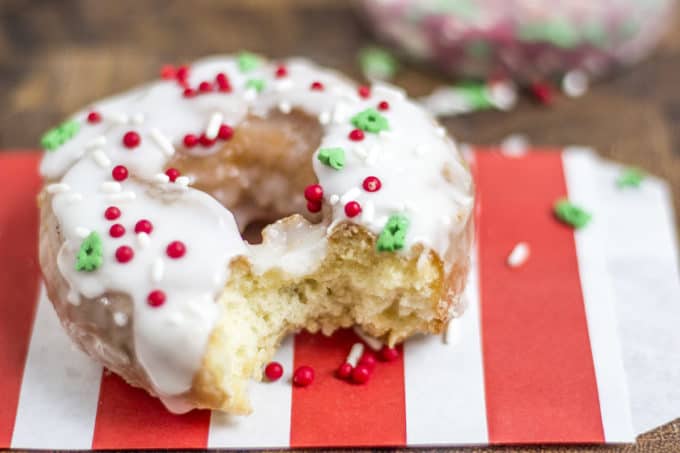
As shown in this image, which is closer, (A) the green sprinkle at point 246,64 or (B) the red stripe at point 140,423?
(B) the red stripe at point 140,423

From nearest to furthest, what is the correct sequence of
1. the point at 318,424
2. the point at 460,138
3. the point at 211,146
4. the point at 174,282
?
the point at 174,282 < the point at 318,424 < the point at 211,146 < the point at 460,138

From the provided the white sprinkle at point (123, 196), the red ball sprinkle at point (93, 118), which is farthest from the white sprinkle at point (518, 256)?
the red ball sprinkle at point (93, 118)

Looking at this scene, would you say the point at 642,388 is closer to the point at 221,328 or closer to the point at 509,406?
the point at 509,406

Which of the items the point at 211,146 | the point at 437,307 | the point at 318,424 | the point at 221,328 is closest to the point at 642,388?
the point at 437,307

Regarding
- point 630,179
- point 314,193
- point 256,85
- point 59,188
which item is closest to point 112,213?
point 59,188

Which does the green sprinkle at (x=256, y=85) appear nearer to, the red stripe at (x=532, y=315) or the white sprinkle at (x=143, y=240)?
the white sprinkle at (x=143, y=240)

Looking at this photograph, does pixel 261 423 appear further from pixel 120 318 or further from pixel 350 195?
pixel 350 195

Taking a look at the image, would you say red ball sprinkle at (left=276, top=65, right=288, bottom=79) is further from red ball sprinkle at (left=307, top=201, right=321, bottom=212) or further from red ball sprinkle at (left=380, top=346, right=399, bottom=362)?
red ball sprinkle at (left=380, top=346, right=399, bottom=362)
